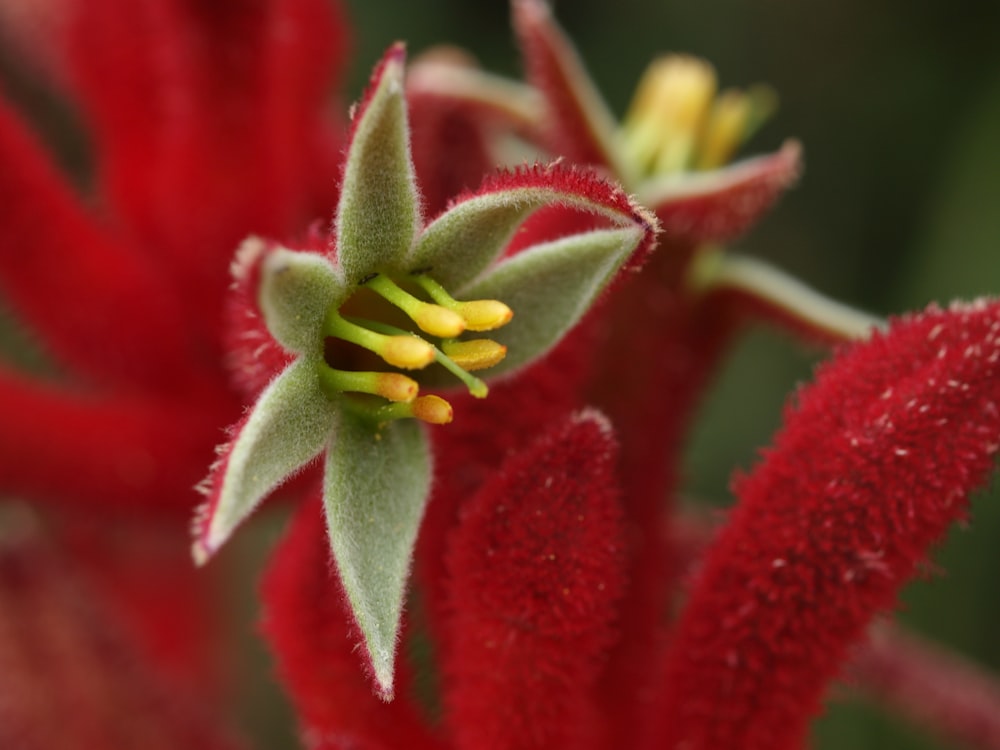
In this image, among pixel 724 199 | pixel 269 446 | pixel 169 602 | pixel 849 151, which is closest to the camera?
pixel 269 446

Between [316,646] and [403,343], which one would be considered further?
[316,646]

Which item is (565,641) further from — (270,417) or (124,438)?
(124,438)

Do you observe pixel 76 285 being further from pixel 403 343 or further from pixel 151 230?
pixel 403 343

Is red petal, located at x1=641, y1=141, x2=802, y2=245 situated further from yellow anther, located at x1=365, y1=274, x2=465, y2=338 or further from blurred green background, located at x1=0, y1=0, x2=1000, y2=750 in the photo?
blurred green background, located at x1=0, y1=0, x2=1000, y2=750

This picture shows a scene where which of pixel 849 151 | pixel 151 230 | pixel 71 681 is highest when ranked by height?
pixel 151 230

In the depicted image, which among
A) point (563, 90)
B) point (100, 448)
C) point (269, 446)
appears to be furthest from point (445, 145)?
point (269, 446)
